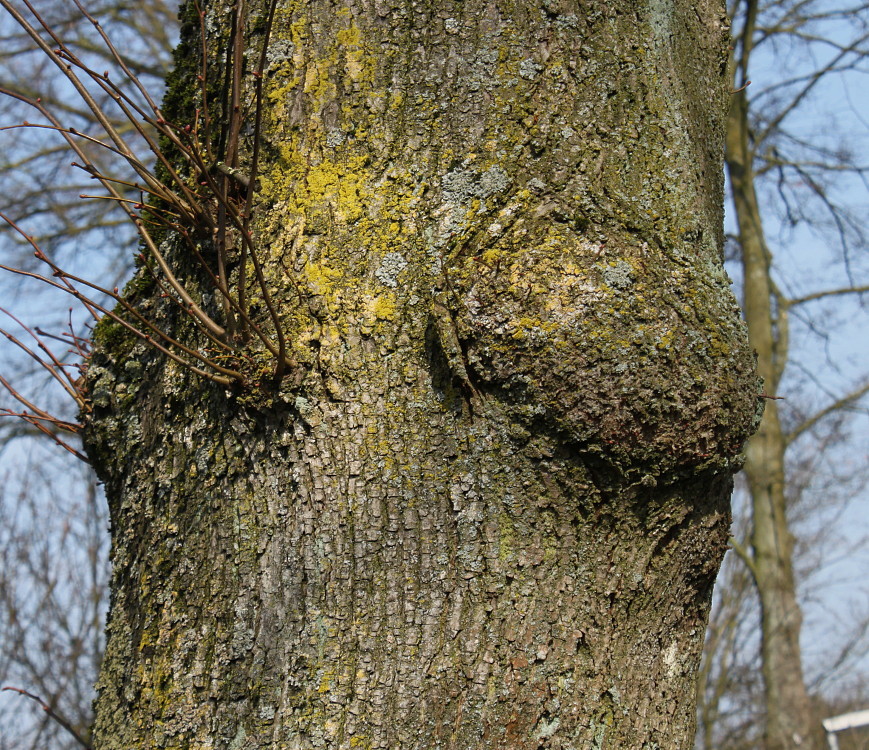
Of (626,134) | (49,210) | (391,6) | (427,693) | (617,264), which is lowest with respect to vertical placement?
(427,693)

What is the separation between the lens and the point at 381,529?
129 cm

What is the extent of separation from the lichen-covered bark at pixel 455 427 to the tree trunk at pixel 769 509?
6.75m

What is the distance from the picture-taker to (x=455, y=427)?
133 centimetres

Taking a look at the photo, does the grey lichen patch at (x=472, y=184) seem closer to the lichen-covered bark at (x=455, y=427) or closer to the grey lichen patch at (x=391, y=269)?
the lichen-covered bark at (x=455, y=427)

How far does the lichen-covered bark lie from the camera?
4.17ft

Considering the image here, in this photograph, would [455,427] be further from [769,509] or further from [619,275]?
[769,509]

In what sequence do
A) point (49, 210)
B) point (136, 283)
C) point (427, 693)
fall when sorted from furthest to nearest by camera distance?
point (49, 210), point (136, 283), point (427, 693)

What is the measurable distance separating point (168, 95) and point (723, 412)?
1452 mm

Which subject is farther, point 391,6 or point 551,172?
point 391,6

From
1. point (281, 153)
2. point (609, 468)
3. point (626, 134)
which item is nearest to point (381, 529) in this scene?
point (609, 468)

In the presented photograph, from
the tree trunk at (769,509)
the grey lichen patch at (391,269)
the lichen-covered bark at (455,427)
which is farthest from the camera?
the tree trunk at (769,509)

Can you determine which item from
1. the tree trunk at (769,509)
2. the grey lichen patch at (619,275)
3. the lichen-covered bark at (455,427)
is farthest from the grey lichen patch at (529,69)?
the tree trunk at (769,509)

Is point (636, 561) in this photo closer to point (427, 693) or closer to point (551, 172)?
point (427, 693)

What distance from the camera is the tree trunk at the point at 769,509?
7.83 metres
